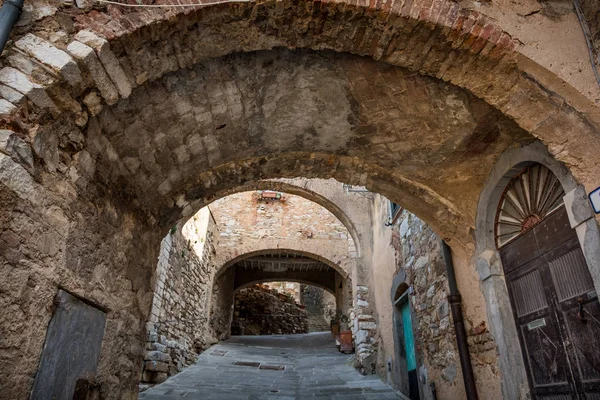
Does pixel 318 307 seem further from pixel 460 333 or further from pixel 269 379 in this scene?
pixel 460 333

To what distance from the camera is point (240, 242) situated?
1201 cm

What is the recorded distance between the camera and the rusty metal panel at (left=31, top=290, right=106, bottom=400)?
2.16 metres

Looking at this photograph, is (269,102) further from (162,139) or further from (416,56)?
(416,56)

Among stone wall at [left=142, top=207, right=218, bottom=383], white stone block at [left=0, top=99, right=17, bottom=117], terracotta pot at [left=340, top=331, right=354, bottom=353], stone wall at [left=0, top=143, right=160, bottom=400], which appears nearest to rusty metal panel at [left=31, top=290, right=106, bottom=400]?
stone wall at [left=0, top=143, right=160, bottom=400]

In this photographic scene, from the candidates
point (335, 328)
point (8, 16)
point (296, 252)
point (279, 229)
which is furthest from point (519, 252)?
point (335, 328)

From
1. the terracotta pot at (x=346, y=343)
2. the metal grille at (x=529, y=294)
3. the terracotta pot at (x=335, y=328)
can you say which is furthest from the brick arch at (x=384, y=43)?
the terracotta pot at (x=335, y=328)

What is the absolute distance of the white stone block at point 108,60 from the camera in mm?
1994

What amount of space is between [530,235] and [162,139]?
3.01m

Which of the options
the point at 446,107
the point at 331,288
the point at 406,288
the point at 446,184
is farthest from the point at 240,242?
the point at 446,107

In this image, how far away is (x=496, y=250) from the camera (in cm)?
355

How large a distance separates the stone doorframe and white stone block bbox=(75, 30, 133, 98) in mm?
2843

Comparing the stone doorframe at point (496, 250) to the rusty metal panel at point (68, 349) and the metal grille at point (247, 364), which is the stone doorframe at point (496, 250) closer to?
the rusty metal panel at point (68, 349)

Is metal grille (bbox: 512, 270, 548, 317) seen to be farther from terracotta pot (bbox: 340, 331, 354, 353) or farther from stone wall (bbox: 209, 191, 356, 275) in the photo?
stone wall (bbox: 209, 191, 356, 275)

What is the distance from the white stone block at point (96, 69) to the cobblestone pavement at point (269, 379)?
4.58m
